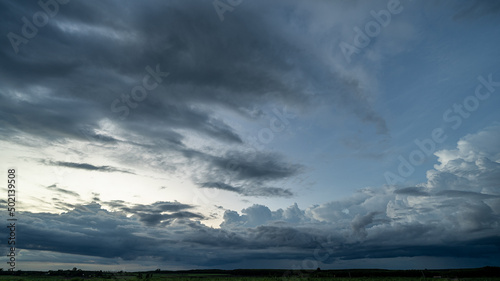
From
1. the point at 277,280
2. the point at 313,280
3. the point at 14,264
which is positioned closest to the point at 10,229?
the point at 14,264

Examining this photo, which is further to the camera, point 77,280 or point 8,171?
point 77,280

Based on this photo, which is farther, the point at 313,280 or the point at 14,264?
the point at 313,280

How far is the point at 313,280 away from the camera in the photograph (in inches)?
2564

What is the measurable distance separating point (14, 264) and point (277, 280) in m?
50.6

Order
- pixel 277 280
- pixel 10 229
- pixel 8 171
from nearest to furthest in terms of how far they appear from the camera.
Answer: pixel 8 171, pixel 10 229, pixel 277 280

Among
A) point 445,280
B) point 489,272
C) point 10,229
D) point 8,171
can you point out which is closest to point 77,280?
point 10,229

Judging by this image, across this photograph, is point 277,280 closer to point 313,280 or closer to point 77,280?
point 313,280

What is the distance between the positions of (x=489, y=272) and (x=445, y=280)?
109 metres

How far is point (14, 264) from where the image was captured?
177ft

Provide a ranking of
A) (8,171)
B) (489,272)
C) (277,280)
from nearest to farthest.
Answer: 1. (8,171)
2. (277,280)
3. (489,272)

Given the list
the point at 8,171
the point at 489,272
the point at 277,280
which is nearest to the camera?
the point at 8,171

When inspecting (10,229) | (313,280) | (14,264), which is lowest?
(313,280)

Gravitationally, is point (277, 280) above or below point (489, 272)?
above

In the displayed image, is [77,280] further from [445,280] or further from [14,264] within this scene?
[445,280]
